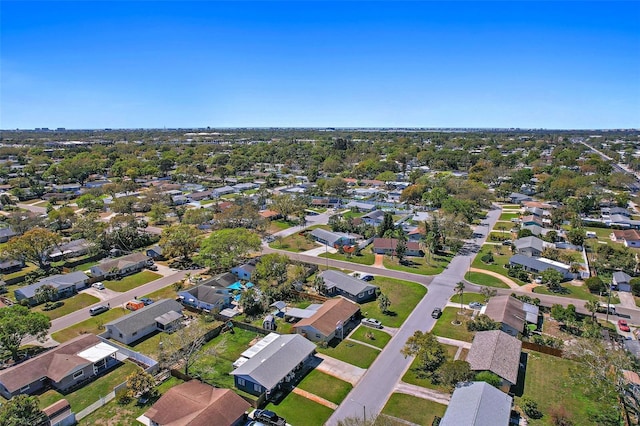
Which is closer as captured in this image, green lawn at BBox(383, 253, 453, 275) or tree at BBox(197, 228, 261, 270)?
tree at BBox(197, 228, 261, 270)

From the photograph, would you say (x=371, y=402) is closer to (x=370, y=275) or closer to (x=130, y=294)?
(x=370, y=275)

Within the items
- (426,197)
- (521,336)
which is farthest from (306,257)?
(426,197)

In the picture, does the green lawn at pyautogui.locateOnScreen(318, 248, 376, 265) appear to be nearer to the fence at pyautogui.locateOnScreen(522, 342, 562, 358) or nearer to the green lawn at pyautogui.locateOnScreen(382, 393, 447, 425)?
the fence at pyautogui.locateOnScreen(522, 342, 562, 358)

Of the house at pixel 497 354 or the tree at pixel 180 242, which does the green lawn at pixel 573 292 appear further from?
the tree at pixel 180 242

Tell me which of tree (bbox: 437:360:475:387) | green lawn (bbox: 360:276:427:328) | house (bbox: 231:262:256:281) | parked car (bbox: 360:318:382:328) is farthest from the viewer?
house (bbox: 231:262:256:281)

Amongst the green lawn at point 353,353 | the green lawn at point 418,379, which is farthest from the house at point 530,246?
the green lawn at point 353,353

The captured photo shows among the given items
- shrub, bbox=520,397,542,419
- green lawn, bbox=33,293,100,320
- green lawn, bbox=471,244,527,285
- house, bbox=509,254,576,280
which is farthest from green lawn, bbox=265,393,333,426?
house, bbox=509,254,576,280
